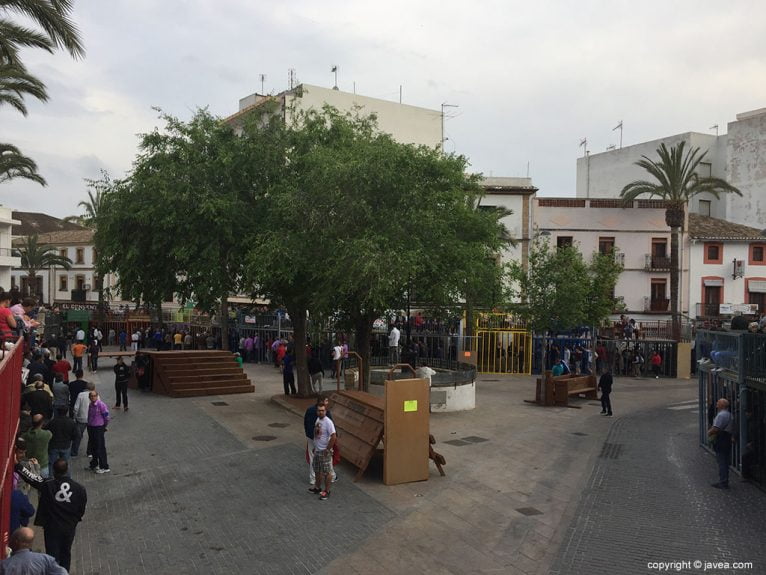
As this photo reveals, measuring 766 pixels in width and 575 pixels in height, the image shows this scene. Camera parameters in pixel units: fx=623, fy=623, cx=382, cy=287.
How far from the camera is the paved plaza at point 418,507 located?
795cm

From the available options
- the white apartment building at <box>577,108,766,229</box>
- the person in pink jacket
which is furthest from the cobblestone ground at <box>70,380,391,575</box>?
the white apartment building at <box>577,108,766,229</box>

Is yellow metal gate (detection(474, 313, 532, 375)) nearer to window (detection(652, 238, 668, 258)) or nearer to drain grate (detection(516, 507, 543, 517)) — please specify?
window (detection(652, 238, 668, 258))

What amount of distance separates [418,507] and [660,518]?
3775 millimetres

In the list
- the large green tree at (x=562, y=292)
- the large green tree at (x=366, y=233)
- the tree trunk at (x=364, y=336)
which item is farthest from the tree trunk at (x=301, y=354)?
the large green tree at (x=562, y=292)

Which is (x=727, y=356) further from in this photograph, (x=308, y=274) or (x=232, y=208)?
Answer: (x=232, y=208)

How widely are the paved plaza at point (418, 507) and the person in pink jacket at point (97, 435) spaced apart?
1.01 ft

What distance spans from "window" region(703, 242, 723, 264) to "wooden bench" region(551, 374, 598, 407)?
23.9 meters

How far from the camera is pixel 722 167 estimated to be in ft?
165

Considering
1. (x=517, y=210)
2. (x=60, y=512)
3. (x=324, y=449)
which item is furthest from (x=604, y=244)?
(x=60, y=512)

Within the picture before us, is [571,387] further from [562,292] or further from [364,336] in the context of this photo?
[364,336]

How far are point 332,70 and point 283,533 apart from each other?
44.4 metres

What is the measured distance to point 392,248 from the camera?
1489 centimetres

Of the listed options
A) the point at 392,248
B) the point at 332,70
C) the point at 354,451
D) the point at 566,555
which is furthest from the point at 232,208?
the point at 332,70

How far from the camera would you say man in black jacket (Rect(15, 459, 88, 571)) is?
715cm
